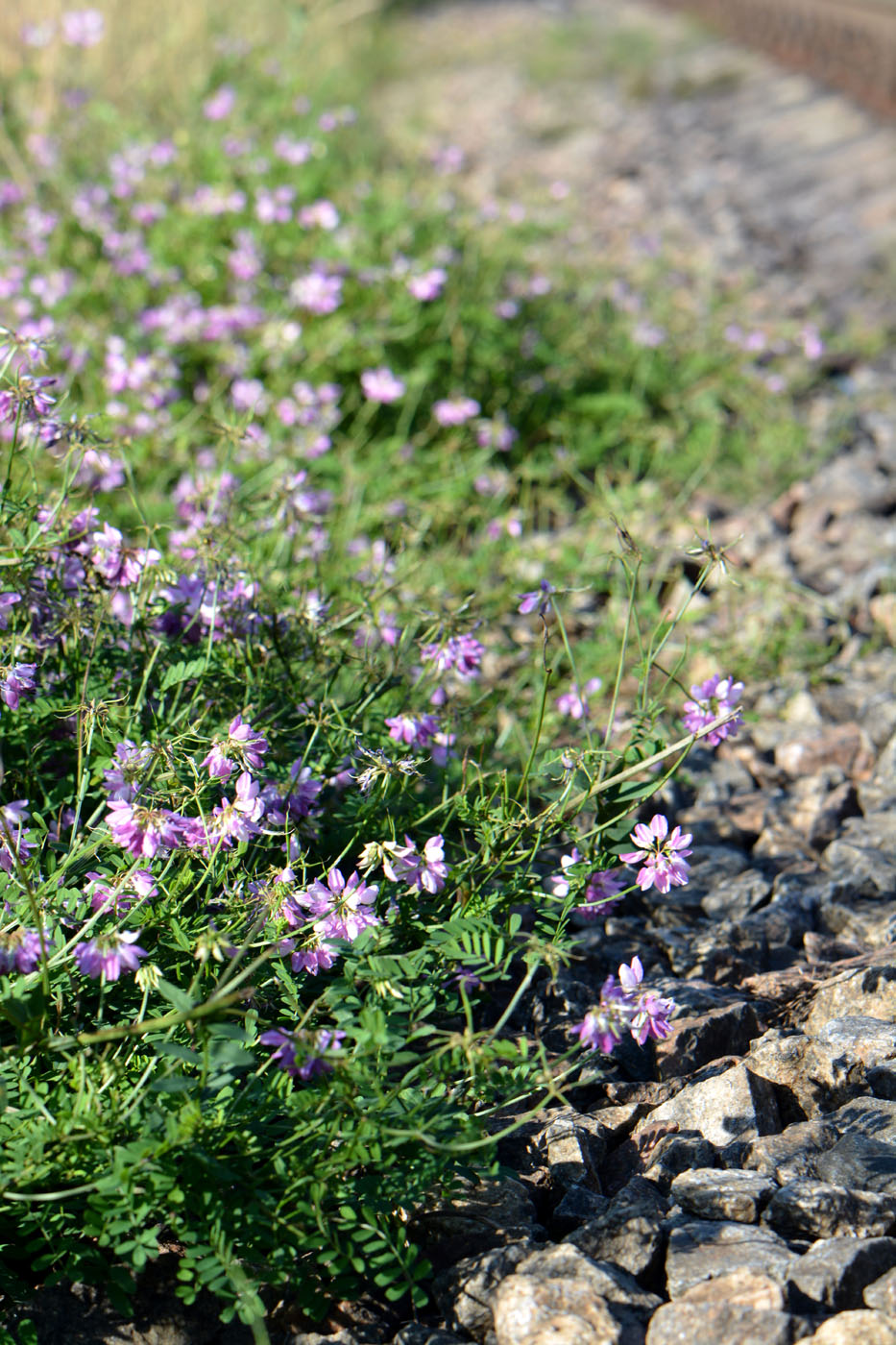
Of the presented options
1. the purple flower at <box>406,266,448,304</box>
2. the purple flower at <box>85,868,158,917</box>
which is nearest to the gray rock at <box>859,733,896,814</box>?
the purple flower at <box>85,868,158,917</box>

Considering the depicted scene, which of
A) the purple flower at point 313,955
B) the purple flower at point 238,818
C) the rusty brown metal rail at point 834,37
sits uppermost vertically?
the purple flower at point 238,818

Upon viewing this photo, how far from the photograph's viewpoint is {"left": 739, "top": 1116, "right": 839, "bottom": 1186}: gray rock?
1.91 metres

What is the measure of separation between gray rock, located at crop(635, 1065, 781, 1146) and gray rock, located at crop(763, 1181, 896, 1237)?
0.71 feet

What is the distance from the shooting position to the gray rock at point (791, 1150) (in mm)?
1909

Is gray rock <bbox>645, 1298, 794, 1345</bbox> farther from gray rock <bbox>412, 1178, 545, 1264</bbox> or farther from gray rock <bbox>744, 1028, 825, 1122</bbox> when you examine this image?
gray rock <bbox>744, 1028, 825, 1122</bbox>

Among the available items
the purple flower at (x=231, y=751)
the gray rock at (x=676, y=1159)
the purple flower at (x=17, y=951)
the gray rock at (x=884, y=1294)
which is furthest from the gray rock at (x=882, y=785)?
the purple flower at (x=17, y=951)

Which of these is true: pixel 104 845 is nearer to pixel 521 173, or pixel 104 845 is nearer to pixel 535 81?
pixel 521 173

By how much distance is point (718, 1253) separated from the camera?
175 cm

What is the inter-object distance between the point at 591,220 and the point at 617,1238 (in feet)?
23.6

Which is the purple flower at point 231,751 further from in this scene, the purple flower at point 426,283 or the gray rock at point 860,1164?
the purple flower at point 426,283

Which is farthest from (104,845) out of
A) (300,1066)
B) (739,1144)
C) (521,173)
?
(521,173)

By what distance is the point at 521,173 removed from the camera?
28.9 ft

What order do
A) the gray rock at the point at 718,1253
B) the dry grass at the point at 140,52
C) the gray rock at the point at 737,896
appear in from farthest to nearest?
the dry grass at the point at 140,52, the gray rock at the point at 737,896, the gray rock at the point at 718,1253

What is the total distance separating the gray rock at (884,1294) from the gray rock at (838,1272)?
15mm
